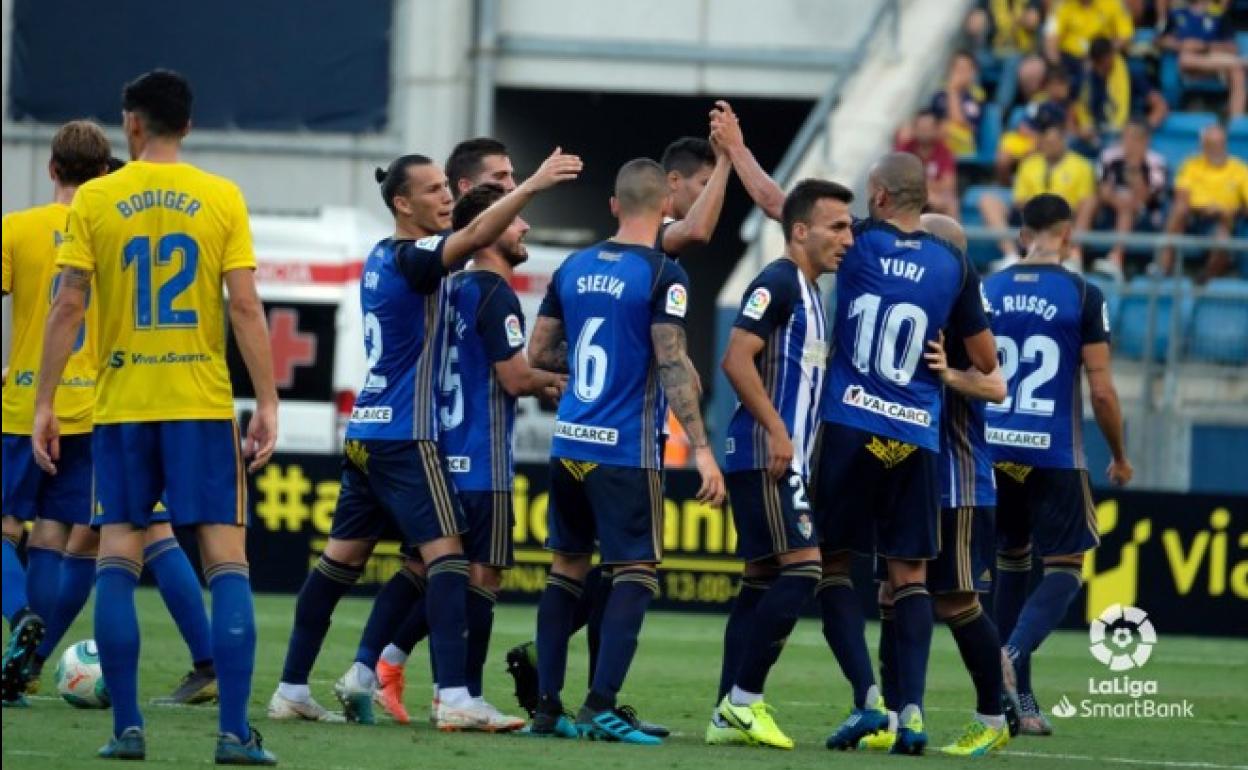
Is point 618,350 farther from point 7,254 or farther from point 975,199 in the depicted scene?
point 975,199

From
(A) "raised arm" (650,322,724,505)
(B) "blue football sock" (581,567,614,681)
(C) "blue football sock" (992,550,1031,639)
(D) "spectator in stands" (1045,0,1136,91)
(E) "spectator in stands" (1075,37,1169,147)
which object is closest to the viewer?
(A) "raised arm" (650,322,724,505)

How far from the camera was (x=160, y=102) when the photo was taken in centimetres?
862

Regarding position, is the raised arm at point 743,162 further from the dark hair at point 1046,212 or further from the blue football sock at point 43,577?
the blue football sock at point 43,577

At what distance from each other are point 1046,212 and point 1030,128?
1202cm

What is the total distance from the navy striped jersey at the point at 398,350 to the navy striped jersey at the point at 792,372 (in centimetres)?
126

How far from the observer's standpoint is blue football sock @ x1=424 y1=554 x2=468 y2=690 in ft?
32.9

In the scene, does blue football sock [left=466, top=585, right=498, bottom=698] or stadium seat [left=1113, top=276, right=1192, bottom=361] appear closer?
blue football sock [left=466, top=585, right=498, bottom=698]

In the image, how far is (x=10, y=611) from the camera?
36.6ft

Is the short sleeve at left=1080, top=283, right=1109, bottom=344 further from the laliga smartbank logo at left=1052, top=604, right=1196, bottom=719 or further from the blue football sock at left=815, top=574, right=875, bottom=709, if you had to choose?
the blue football sock at left=815, top=574, right=875, bottom=709

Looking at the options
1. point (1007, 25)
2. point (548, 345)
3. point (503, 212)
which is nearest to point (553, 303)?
point (548, 345)

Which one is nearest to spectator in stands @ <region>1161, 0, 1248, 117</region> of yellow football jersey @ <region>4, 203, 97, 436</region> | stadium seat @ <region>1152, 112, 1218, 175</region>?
stadium seat @ <region>1152, 112, 1218, 175</region>

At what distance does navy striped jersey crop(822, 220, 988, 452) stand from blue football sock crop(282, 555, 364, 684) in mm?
2144

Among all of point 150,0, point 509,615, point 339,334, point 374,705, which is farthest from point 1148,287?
point 150,0

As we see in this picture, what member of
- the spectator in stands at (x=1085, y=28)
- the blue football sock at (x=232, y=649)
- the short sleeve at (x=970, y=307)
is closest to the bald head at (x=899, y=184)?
the short sleeve at (x=970, y=307)
